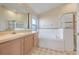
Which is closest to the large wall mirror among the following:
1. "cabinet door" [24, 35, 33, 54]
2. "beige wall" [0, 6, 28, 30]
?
"beige wall" [0, 6, 28, 30]

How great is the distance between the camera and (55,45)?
3.62 meters

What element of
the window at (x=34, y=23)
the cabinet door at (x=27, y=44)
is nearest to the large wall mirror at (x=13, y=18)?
the window at (x=34, y=23)

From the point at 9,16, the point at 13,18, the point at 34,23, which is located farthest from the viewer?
the point at 34,23

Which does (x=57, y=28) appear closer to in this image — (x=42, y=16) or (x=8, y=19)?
(x=42, y=16)

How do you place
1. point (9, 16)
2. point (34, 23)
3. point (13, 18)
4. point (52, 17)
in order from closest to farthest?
point (9, 16)
point (13, 18)
point (34, 23)
point (52, 17)

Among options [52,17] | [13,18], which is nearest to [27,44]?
[13,18]

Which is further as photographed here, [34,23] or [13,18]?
[34,23]

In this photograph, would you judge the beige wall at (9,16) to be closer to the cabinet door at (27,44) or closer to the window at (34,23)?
the window at (34,23)

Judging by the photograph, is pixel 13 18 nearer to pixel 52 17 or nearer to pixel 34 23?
pixel 34 23

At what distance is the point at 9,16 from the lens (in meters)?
2.72

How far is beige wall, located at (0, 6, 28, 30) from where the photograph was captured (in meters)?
2.46

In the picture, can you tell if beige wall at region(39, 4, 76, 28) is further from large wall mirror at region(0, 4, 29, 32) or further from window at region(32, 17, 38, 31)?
large wall mirror at region(0, 4, 29, 32)

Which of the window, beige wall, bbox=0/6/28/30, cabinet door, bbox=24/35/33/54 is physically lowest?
cabinet door, bbox=24/35/33/54

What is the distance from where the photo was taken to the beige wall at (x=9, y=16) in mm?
2464
